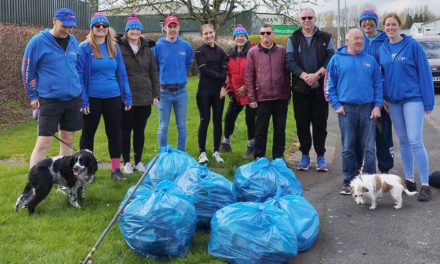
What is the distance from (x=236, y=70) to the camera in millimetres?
6746

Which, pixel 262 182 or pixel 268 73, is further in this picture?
pixel 268 73

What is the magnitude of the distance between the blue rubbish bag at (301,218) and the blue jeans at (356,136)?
1538 mm

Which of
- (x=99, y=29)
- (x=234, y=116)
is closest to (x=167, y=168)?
(x=99, y=29)

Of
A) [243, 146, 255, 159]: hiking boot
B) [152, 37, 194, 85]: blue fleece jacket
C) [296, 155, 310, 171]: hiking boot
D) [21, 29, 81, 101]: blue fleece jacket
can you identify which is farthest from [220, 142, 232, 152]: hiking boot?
[21, 29, 81, 101]: blue fleece jacket

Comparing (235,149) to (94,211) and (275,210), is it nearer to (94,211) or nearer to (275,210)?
(94,211)

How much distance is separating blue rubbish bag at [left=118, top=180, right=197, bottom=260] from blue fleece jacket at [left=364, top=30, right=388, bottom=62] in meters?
3.16

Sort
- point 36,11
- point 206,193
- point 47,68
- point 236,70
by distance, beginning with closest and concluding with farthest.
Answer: point 206,193 → point 47,68 → point 236,70 → point 36,11

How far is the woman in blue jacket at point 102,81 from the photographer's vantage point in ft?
16.7

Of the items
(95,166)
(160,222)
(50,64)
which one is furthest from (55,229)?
(50,64)

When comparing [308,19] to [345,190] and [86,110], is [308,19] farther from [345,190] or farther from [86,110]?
[86,110]

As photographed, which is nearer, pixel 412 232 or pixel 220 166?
pixel 412 232

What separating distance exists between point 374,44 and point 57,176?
3.99 metres

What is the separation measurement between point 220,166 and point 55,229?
2.82 m

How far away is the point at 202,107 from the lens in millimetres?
6426
